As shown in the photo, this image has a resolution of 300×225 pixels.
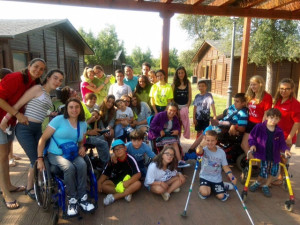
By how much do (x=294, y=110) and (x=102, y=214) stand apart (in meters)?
2.91

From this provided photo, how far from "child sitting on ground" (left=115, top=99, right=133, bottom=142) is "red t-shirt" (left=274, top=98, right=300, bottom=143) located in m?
2.39

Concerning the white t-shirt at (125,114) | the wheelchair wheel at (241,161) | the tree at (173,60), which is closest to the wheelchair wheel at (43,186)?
the white t-shirt at (125,114)

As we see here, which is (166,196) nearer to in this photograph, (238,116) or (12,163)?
(238,116)

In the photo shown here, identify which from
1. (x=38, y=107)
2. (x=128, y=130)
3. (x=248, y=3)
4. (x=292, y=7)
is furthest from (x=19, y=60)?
(x=292, y=7)

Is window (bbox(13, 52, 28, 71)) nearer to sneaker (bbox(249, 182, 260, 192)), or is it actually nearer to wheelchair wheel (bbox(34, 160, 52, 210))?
wheelchair wheel (bbox(34, 160, 52, 210))

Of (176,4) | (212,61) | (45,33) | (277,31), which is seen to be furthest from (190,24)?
(176,4)

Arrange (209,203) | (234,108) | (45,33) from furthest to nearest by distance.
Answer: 1. (45,33)
2. (234,108)
3. (209,203)

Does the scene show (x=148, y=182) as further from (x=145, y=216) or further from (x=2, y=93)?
(x=2, y=93)

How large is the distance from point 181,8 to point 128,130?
2342mm

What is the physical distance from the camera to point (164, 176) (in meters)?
3.24

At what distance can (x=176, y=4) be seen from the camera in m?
3.95

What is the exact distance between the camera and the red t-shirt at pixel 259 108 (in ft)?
11.5

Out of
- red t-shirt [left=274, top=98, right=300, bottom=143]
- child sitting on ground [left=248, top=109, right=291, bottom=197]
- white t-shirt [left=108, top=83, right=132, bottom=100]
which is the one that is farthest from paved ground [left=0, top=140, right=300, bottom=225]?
white t-shirt [left=108, top=83, right=132, bottom=100]

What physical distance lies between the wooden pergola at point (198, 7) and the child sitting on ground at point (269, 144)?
6.87 ft
